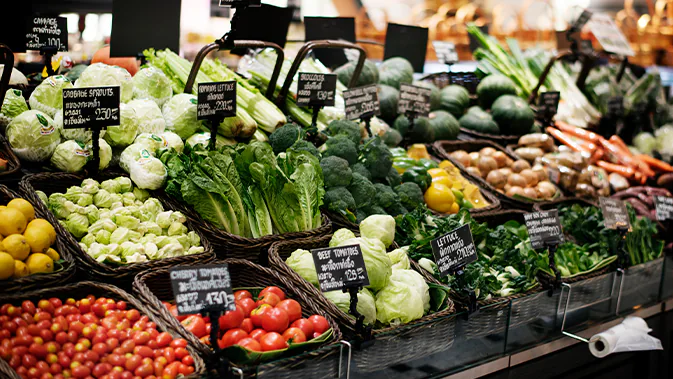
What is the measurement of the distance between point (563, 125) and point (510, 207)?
5.22 ft

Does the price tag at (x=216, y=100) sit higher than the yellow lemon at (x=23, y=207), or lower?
higher

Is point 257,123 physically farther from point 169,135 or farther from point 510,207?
point 510,207

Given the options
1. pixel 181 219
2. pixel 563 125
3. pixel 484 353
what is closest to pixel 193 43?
pixel 563 125

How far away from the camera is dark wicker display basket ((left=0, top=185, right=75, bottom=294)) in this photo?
2.05 metres

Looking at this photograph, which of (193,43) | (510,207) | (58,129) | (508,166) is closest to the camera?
(58,129)

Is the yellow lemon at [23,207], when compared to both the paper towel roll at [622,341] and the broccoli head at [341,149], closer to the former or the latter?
the broccoli head at [341,149]

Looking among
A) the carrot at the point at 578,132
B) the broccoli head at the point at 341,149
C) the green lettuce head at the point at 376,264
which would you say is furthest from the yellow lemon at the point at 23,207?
the carrot at the point at 578,132

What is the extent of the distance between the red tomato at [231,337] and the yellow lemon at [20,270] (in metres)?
0.69

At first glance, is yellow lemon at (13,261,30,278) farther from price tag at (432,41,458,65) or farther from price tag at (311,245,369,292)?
price tag at (432,41,458,65)

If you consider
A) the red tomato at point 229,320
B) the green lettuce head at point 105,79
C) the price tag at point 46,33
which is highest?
the price tag at point 46,33

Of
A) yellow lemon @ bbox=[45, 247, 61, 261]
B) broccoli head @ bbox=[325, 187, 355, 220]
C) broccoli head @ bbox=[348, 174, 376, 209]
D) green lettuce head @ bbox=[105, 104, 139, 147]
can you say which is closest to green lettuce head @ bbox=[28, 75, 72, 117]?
green lettuce head @ bbox=[105, 104, 139, 147]

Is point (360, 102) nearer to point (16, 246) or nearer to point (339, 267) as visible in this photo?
point (339, 267)

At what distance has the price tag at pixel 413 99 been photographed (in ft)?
13.3

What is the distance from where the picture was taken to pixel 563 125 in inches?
206
